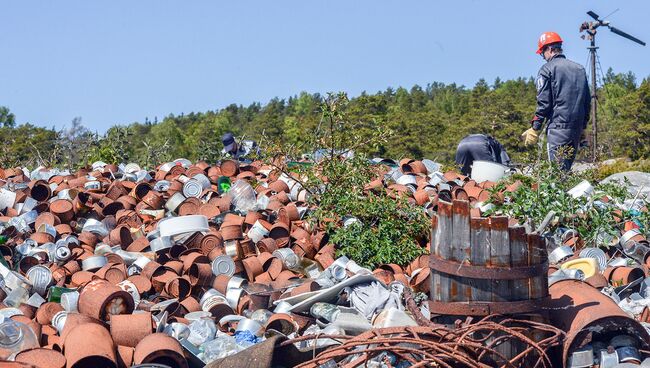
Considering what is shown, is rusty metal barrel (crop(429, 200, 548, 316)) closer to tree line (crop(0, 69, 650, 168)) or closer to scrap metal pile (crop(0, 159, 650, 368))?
scrap metal pile (crop(0, 159, 650, 368))

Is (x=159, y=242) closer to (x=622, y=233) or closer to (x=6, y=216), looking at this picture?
(x=6, y=216)

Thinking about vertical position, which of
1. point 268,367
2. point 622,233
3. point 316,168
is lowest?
point 268,367

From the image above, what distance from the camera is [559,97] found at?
27.6 ft

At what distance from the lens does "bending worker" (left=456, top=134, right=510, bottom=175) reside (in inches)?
357

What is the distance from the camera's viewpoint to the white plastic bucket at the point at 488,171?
8492 millimetres

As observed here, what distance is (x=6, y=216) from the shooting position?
7.70m

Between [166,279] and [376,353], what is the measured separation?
8.10 feet

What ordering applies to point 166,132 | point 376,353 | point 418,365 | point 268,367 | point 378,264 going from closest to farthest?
1. point 418,365
2. point 376,353
3. point 268,367
4. point 378,264
5. point 166,132

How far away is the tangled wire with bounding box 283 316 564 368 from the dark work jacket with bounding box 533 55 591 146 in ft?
14.5

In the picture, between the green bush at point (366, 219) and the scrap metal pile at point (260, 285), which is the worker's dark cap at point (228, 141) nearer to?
the scrap metal pile at point (260, 285)

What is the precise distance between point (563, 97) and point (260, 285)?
3.97 meters

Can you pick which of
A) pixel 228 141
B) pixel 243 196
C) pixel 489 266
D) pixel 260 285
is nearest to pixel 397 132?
pixel 228 141

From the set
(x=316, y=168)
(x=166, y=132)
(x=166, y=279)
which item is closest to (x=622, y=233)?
(x=316, y=168)

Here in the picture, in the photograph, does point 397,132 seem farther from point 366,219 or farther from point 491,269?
point 491,269
